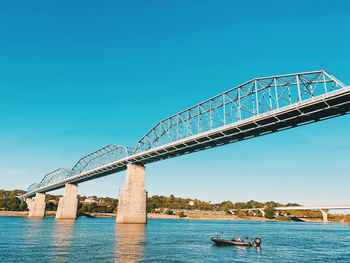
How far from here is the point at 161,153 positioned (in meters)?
70.8

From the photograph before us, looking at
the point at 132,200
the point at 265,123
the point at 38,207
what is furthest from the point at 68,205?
the point at 265,123

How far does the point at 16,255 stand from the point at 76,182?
3893 inches

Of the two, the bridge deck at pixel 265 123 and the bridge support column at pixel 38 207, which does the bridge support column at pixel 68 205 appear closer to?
the bridge support column at pixel 38 207

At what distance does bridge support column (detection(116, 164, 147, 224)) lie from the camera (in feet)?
237

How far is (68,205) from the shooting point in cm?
11331

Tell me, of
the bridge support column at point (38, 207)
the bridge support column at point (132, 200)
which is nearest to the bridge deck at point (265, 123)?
the bridge support column at point (132, 200)

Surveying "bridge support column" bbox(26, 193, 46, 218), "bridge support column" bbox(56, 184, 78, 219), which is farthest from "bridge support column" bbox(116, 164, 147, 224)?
"bridge support column" bbox(26, 193, 46, 218)

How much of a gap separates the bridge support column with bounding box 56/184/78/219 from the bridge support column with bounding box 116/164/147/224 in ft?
156

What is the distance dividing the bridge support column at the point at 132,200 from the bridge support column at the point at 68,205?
47583 millimetres

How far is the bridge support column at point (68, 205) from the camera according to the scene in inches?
4374

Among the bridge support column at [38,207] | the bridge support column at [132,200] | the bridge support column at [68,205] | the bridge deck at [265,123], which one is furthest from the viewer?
the bridge support column at [38,207]

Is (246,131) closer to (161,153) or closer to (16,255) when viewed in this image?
(161,153)

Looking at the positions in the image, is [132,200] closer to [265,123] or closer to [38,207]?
[265,123]

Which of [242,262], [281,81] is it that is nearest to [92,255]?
[242,262]
